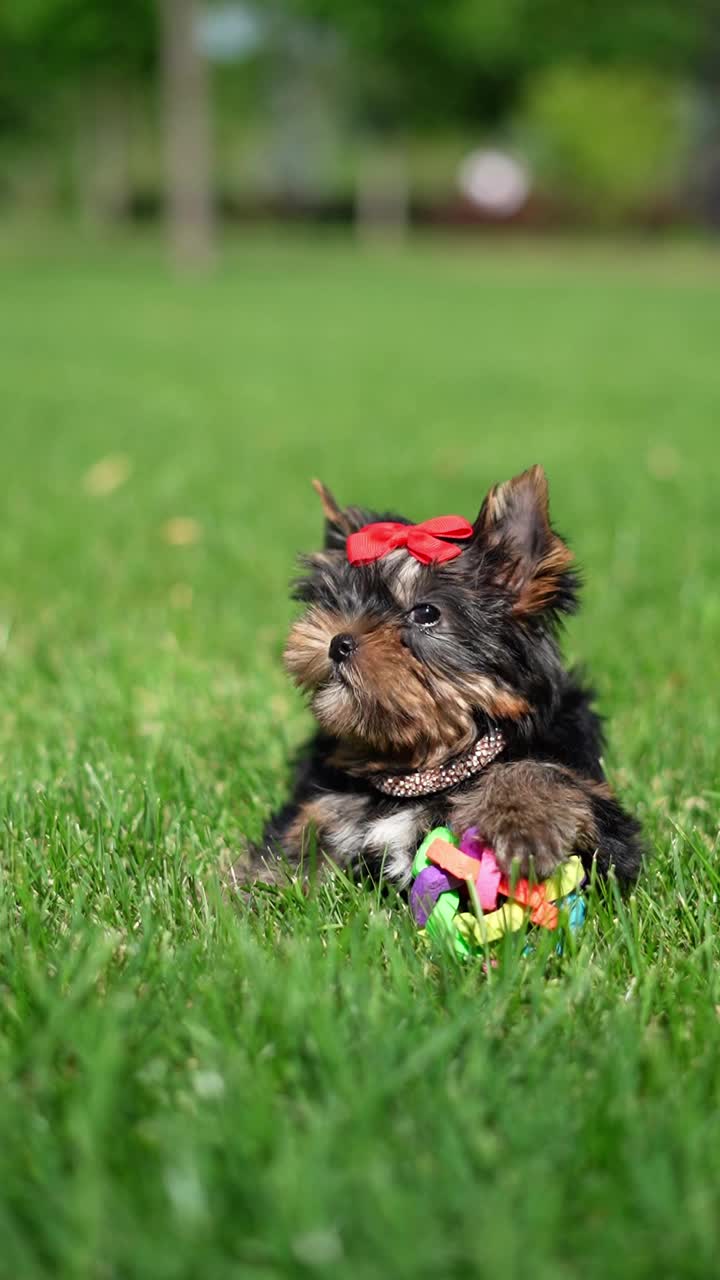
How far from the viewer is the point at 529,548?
3188 mm

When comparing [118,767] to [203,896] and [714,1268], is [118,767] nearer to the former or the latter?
[203,896]

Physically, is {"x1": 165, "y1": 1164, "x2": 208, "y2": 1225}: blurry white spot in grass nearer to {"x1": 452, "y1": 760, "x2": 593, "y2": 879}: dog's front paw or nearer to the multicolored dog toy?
the multicolored dog toy

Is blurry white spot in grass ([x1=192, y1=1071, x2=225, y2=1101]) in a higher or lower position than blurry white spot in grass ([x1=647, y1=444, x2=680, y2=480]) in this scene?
higher

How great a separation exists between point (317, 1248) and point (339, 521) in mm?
2050

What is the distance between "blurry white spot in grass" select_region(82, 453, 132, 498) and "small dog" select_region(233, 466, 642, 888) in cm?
617

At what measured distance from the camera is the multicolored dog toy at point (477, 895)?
9.43ft

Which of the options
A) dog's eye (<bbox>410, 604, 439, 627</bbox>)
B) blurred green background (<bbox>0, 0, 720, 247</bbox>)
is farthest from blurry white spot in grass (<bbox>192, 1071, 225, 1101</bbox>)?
blurred green background (<bbox>0, 0, 720, 247</bbox>)

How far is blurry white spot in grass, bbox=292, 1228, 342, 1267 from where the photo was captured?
185 centimetres

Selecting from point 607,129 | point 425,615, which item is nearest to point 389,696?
point 425,615

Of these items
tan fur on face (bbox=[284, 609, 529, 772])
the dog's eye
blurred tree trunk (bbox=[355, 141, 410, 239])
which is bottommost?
blurred tree trunk (bbox=[355, 141, 410, 239])

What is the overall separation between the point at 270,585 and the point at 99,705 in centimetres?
201

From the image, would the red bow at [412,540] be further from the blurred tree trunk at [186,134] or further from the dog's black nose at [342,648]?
the blurred tree trunk at [186,134]

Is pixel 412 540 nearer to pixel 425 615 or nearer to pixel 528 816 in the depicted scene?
pixel 425 615

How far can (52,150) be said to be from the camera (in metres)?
73.3
